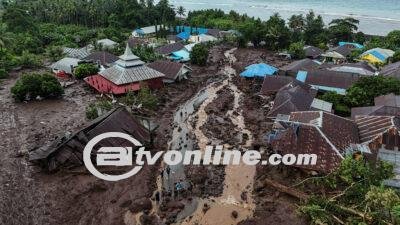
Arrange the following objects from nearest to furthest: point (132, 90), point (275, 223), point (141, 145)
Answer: point (275, 223), point (141, 145), point (132, 90)

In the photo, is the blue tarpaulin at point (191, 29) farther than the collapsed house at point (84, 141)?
Yes

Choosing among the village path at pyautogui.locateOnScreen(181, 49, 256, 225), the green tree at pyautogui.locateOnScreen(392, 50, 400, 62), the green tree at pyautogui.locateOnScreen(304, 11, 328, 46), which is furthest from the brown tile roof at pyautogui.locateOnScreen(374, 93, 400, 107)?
the green tree at pyautogui.locateOnScreen(304, 11, 328, 46)

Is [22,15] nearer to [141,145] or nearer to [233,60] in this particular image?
[233,60]

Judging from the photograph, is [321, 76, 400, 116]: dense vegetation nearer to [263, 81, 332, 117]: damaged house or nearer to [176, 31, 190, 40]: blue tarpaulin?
[263, 81, 332, 117]: damaged house

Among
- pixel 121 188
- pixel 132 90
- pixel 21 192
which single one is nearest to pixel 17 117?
pixel 132 90

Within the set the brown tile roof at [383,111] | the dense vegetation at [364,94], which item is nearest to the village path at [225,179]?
the dense vegetation at [364,94]

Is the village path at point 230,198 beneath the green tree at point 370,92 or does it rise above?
beneath

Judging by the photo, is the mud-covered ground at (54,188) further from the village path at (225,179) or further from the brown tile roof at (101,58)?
the brown tile roof at (101,58)
